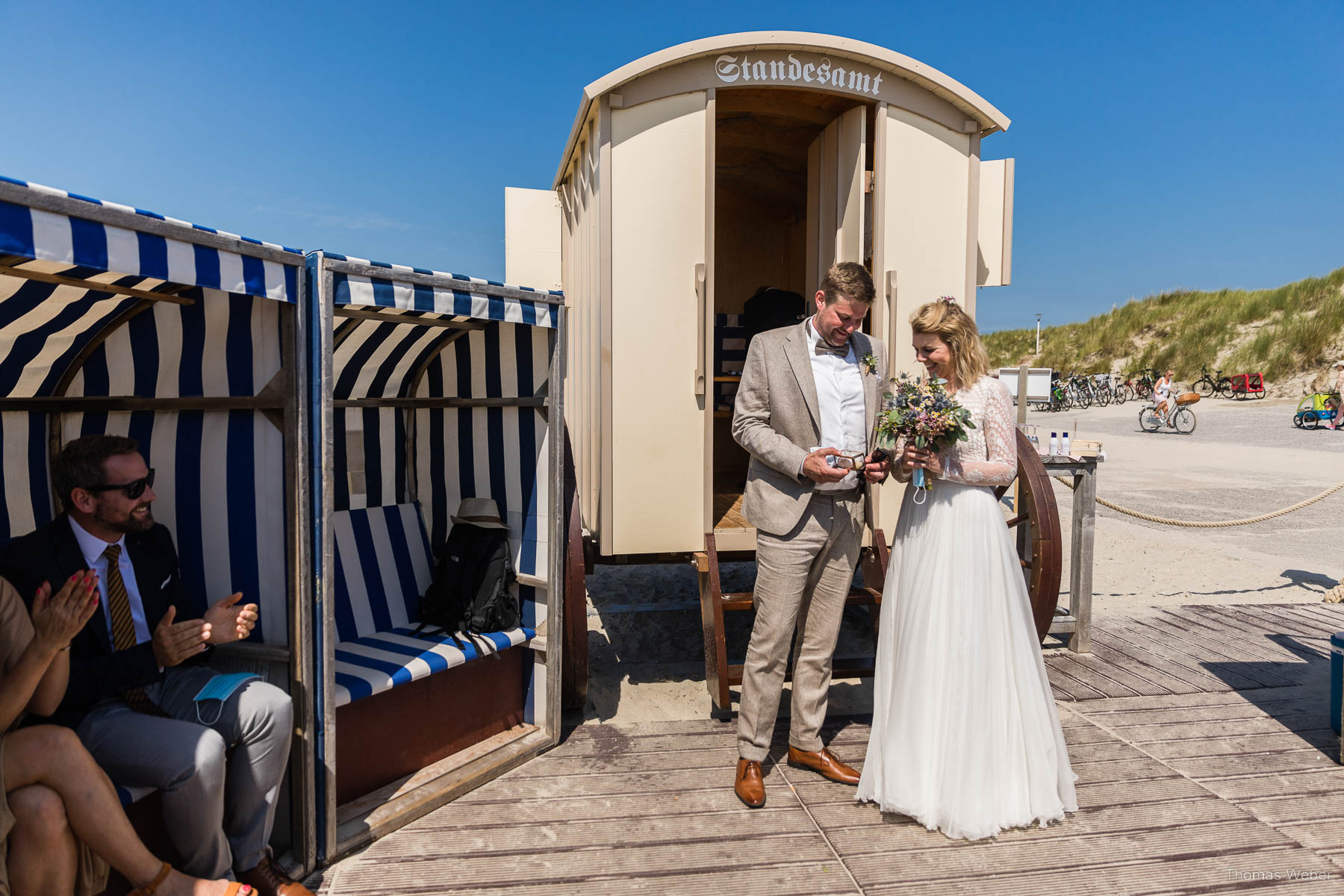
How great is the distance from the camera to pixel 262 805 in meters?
2.38

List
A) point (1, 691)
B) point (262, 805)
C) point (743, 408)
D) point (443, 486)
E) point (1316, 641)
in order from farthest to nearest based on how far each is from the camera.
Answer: point (1316, 641) < point (443, 486) < point (743, 408) < point (262, 805) < point (1, 691)

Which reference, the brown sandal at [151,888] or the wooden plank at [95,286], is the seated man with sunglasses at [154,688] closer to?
the brown sandal at [151,888]

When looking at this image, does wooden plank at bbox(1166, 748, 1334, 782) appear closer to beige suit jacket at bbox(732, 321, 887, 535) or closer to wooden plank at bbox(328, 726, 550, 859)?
beige suit jacket at bbox(732, 321, 887, 535)

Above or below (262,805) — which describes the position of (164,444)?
above

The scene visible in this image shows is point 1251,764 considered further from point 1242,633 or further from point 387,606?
point 387,606

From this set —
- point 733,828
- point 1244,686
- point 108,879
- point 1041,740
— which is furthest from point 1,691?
point 1244,686

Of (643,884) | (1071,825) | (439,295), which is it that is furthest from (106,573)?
(1071,825)

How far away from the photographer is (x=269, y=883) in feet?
7.70

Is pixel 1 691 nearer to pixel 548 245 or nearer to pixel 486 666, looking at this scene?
pixel 486 666

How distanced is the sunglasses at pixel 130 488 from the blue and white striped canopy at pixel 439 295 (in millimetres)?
769

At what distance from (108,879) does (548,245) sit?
427 centimetres

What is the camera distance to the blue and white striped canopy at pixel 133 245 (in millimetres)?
1720

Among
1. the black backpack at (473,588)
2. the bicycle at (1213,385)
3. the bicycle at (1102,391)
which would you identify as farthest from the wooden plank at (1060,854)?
the bicycle at (1102,391)

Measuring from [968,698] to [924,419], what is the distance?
97 centimetres
